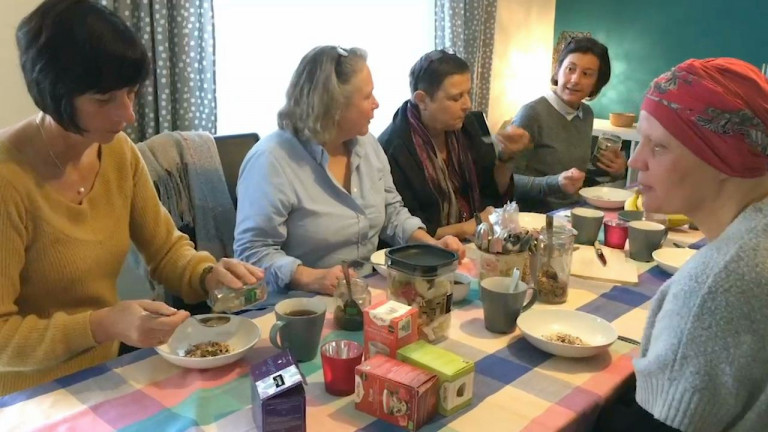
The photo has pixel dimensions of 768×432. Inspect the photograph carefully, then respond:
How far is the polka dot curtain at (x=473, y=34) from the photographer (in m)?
3.45

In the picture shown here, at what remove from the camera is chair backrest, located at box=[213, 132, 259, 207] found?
2.12m

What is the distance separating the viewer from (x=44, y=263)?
129 cm

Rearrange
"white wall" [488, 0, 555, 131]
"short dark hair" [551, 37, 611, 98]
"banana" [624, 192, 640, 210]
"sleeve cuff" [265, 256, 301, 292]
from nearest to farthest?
"sleeve cuff" [265, 256, 301, 292] < "banana" [624, 192, 640, 210] < "short dark hair" [551, 37, 611, 98] < "white wall" [488, 0, 555, 131]

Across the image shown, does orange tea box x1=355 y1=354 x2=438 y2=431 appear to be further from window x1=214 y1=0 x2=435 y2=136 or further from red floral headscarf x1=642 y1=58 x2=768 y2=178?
window x1=214 y1=0 x2=435 y2=136

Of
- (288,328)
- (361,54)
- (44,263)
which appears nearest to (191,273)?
(44,263)

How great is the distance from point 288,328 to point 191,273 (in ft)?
1.40

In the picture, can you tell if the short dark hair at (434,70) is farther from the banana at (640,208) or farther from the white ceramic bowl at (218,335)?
the white ceramic bowl at (218,335)

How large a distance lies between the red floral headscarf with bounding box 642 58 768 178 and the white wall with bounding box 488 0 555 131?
304cm

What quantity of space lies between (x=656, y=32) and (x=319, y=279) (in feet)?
11.2

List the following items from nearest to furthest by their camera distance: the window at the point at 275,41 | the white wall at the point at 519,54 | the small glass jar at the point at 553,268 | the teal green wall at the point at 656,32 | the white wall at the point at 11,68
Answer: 1. the small glass jar at the point at 553,268
2. the white wall at the point at 11,68
3. the window at the point at 275,41
4. the teal green wall at the point at 656,32
5. the white wall at the point at 519,54

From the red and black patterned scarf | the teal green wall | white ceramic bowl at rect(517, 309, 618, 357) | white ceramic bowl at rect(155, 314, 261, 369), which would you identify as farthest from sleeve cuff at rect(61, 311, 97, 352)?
the teal green wall

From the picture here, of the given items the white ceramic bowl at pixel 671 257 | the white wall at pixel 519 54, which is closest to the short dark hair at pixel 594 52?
the white wall at pixel 519 54

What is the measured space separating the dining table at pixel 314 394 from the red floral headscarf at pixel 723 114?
1.44 ft

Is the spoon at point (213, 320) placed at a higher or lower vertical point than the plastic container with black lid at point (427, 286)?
lower
